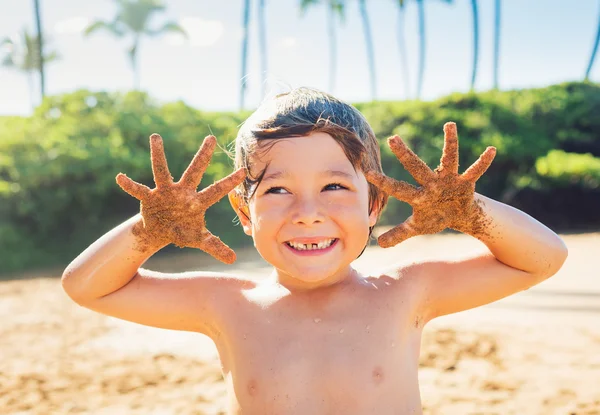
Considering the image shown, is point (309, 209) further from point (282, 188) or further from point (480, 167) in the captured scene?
point (480, 167)

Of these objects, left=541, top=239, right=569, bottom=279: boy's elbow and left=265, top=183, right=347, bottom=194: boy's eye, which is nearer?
left=265, top=183, right=347, bottom=194: boy's eye

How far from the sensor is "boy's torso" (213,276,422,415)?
1.68 m

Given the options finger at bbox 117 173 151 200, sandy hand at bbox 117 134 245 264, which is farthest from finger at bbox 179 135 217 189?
finger at bbox 117 173 151 200

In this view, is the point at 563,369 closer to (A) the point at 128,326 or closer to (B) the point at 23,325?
(A) the point at 128,326

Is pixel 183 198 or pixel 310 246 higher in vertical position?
pixel 183 198

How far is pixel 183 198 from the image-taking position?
1720 mm

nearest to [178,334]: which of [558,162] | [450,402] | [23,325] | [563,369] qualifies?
[23,325]

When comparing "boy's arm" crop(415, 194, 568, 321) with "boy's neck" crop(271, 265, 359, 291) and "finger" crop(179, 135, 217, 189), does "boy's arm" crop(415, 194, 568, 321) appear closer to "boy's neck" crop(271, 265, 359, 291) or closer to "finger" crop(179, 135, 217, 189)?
"boy's neck" crop(271, 265, 359, 291)

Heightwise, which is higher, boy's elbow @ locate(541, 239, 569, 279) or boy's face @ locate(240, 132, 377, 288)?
boy's face @ locate(240, 132, 377, 288)

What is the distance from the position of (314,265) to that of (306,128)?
0.42 meters

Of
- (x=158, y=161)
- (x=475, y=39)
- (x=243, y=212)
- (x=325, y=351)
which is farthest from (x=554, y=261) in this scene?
(x=475, y=39)

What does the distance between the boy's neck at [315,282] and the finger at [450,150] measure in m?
0.46

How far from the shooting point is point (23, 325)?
605 cm

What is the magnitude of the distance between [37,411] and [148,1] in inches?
1594
